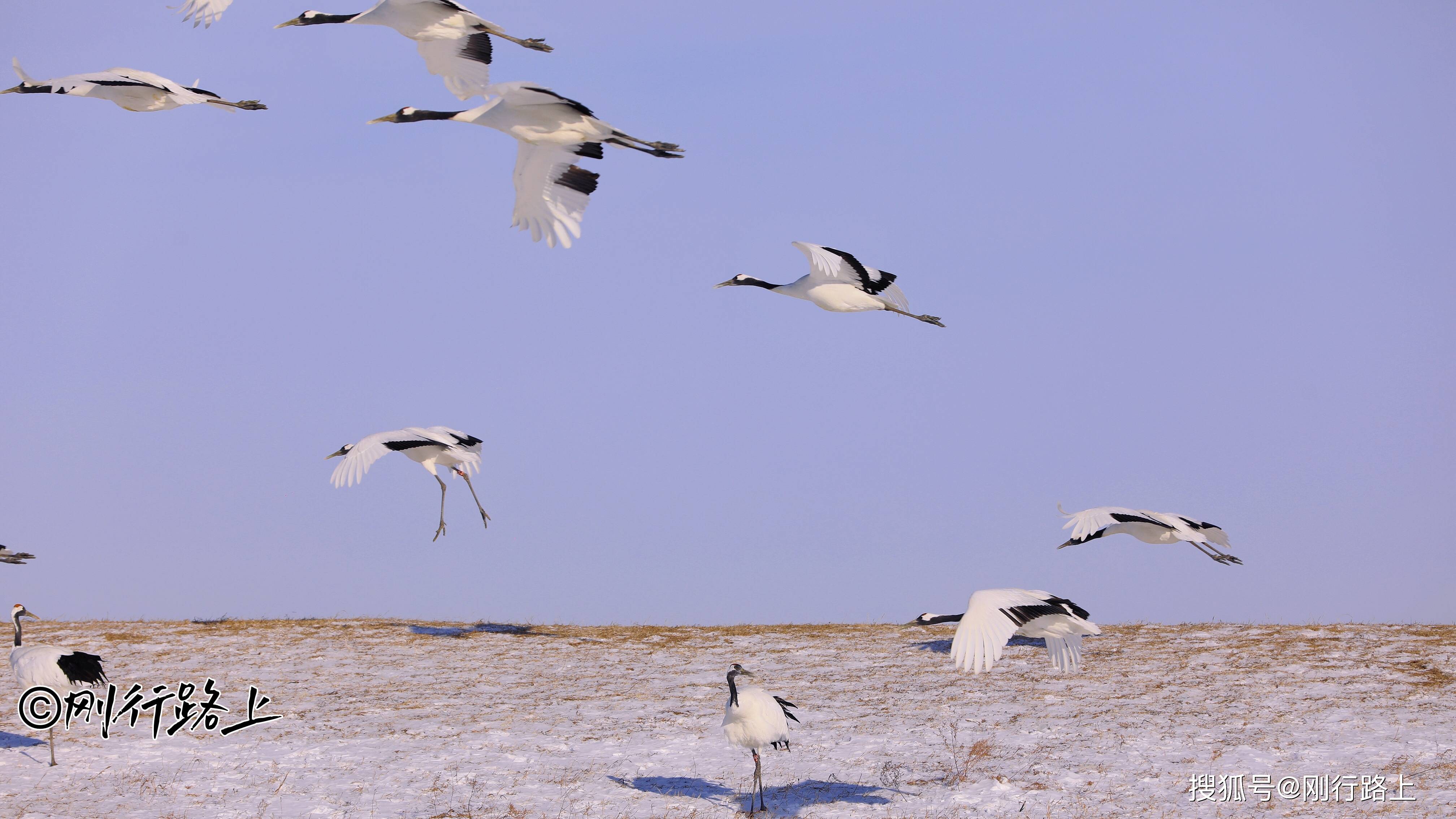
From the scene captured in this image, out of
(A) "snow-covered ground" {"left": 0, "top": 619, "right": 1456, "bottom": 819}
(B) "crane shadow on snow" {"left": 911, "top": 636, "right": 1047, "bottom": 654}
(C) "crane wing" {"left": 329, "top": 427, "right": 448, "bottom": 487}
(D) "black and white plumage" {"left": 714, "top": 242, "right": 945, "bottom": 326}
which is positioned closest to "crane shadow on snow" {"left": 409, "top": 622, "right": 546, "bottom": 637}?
(A) "snow-covered ground" {"left": 0, "top": 619, "right": 1456, "bottom": 819}

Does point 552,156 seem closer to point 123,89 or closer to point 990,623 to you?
point 123,89

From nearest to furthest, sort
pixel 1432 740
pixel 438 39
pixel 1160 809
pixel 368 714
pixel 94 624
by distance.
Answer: pixel 1160 809 < pixel 1432 740 < pixel 438 39 < pixel 368 714 < pixel 94 624

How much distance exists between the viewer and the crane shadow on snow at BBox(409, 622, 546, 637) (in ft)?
61.8

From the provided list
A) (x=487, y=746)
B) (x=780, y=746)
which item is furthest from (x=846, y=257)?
(x=487, y=746)

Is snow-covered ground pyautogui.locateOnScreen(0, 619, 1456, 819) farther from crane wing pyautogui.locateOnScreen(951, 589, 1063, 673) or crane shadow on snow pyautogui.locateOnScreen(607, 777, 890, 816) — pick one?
crane wing pyautogui.locateOnScreen(951, 589, 1063, 673)

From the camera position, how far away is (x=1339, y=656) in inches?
612

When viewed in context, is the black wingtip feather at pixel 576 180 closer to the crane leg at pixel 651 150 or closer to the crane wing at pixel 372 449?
the crane leg at pixel 651 150

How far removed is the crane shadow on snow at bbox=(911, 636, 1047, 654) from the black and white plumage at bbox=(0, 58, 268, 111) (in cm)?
1155

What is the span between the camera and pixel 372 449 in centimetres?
1689

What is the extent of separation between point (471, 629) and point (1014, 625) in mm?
11529

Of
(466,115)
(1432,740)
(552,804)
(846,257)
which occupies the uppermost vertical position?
(466,115)

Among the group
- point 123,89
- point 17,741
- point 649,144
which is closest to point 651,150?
point 649,144

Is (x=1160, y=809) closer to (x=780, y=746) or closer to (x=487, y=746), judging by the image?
(x=780, y=746)

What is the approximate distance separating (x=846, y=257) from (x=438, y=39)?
5.13 meters
